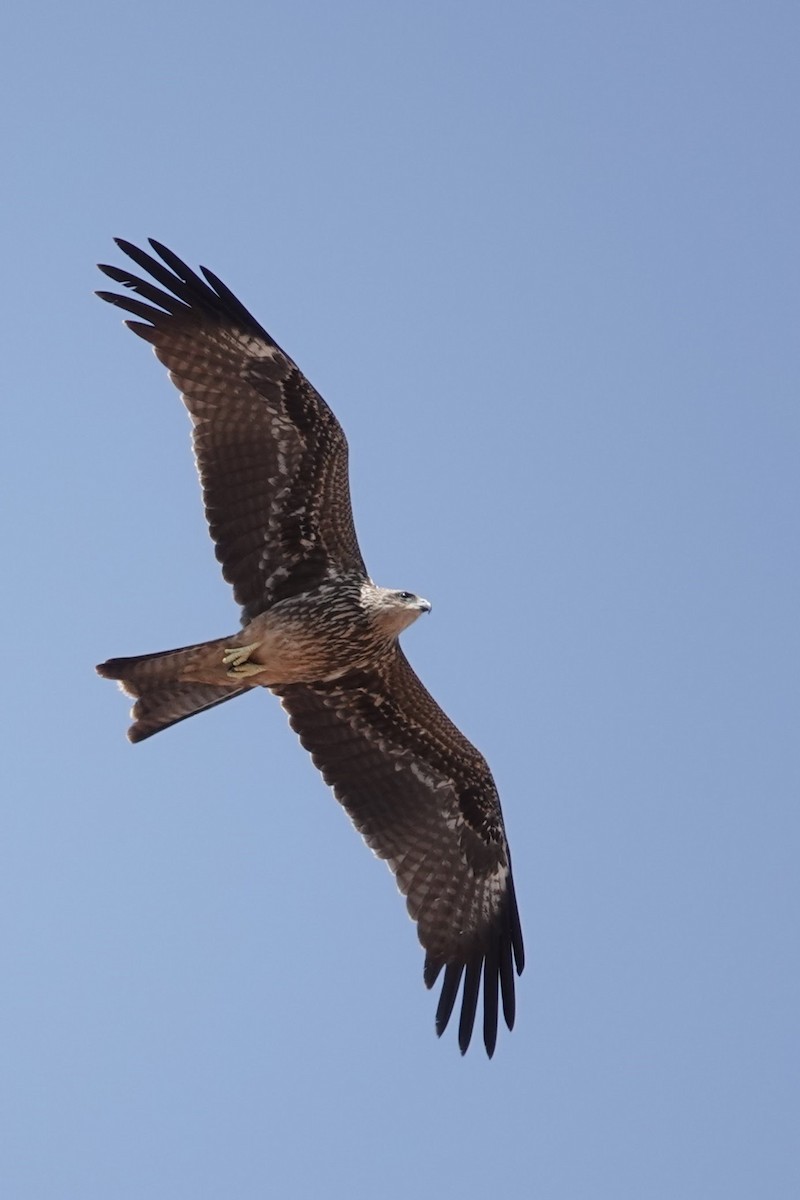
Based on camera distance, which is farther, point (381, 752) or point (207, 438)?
point (381, 752)

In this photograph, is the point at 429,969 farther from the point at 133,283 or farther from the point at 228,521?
the point at 133,283

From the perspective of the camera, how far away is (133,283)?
14258 mm

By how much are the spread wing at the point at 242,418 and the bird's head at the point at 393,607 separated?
55 cm

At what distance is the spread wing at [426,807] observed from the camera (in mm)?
15102

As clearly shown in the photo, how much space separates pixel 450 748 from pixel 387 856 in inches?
38.3

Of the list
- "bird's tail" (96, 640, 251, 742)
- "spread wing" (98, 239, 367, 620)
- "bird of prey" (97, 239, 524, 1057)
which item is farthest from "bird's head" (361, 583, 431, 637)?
"bird's tail" (96, 640, 251, 742)

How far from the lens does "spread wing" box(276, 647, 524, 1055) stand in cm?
1510

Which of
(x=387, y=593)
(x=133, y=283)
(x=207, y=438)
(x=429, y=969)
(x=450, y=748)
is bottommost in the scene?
(x=429, y=969)

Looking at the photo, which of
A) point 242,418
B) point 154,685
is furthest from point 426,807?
point 242,418

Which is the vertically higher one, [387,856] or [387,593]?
[387,593]

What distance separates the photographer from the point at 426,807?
15.4 metres

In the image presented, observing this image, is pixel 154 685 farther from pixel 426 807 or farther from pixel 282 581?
pixel 426 807

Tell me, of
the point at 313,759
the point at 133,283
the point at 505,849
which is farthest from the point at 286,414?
the point at 505,849

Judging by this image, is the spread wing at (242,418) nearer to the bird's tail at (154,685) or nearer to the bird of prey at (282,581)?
the bird of prey at (282,581)
